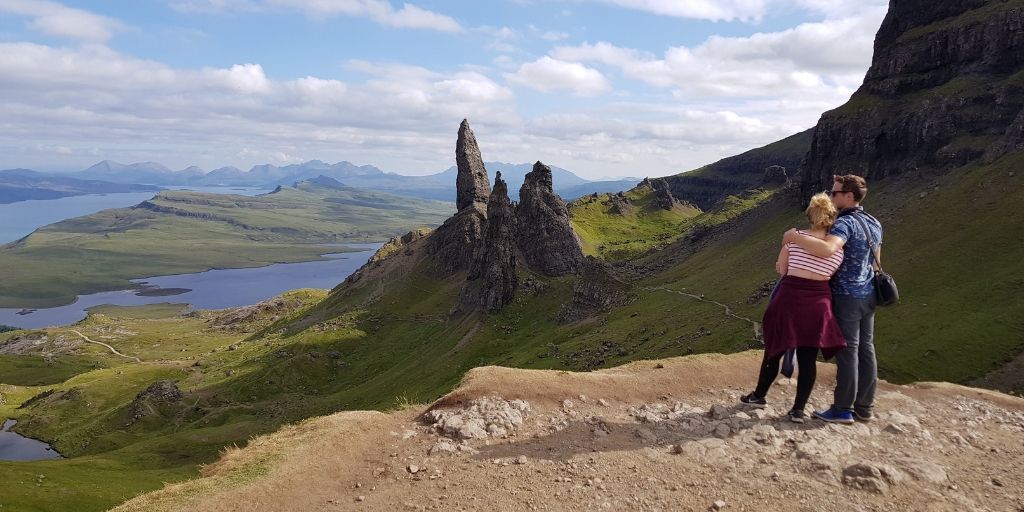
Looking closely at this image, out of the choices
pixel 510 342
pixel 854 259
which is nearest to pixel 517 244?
pixel 510 342

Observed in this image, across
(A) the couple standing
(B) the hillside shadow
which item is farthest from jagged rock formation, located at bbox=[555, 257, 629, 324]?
(A) the couple standing

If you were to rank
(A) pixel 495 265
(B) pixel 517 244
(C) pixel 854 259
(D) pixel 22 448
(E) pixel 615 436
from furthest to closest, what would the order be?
1. (B) pixel 517 244
2. (A) pixel 495 265
3. (D) pixel 22 448
4. (E) pixel 615 436
5. (C) pixel 854 259

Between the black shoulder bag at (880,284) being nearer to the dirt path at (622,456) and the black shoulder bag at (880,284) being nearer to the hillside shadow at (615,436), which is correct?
the dirt path at (622,456)

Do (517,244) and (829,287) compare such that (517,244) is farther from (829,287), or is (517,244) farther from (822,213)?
(822,213)

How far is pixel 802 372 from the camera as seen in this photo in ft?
51.6

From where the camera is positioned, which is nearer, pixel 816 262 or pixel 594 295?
pixel 816 262

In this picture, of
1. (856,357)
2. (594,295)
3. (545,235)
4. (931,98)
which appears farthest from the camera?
(545,235)

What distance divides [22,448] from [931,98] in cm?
21737

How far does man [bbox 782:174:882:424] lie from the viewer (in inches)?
584

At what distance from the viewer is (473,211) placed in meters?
194

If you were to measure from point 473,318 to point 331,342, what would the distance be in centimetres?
5107

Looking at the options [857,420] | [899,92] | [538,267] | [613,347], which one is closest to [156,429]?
[538,267]

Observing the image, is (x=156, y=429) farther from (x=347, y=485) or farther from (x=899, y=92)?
(x=899, y=92)

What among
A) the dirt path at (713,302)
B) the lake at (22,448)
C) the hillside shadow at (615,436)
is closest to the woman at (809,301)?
the hillside shadow at (615,436)
